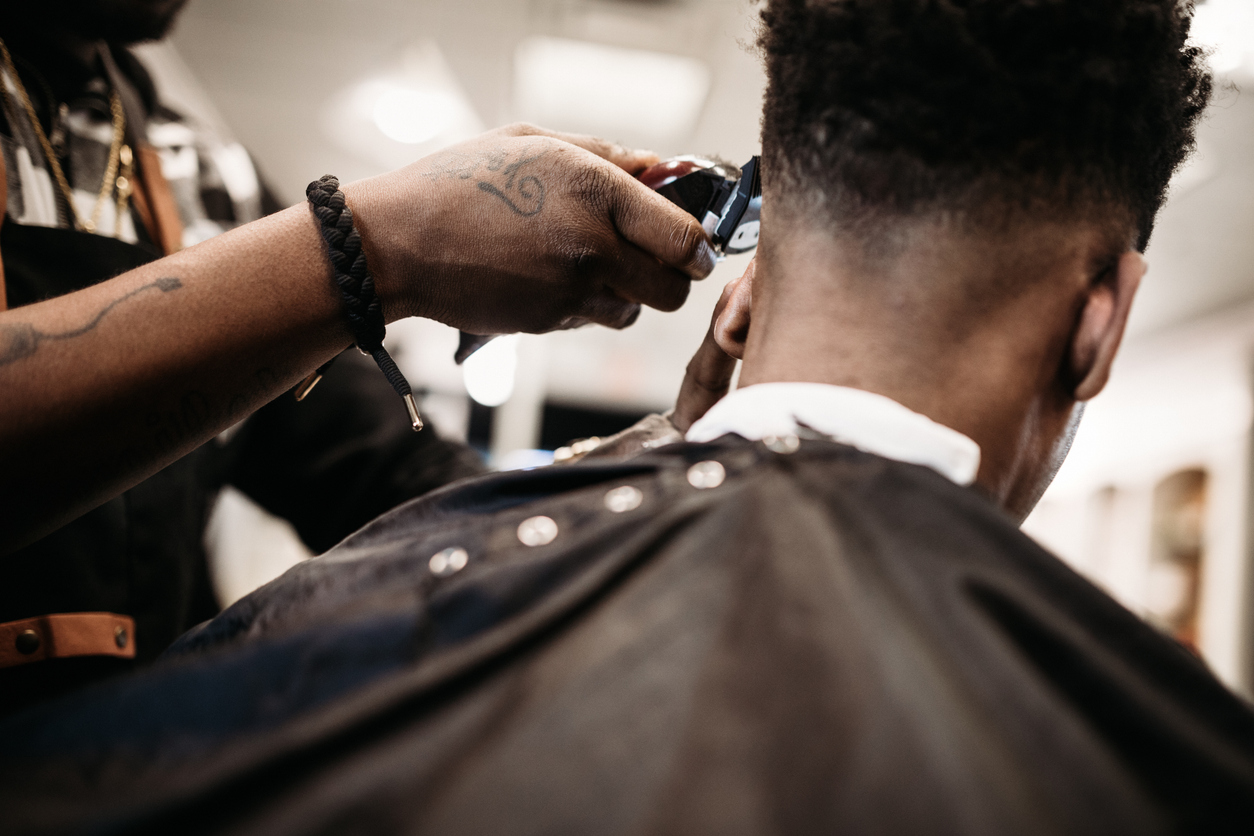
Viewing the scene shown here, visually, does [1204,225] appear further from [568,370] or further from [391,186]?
[568,370]

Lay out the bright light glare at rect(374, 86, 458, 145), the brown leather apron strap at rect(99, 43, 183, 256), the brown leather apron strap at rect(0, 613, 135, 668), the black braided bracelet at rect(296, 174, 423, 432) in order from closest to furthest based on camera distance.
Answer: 1. the black braided bracelet at rect(296, 174, 423, 432)
2. the brown leather apron strap at rect(0, 613, 135, 668)
3. the brown leather apron strap at rect(99, 43, 183, 256)
4. the bright light glare at rect(374, 86, 458, 145)

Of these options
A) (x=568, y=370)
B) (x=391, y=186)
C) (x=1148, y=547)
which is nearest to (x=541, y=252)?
(x=391, y=186)

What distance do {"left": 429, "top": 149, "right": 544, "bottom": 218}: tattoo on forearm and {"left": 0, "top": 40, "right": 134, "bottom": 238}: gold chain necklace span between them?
746mm

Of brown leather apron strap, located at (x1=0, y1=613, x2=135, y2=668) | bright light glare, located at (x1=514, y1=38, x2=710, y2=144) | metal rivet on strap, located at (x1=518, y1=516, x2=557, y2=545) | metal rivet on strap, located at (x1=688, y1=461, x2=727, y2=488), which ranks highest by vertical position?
bright light glare, located at (x1=514, y1=38, x2=710, y2=144)

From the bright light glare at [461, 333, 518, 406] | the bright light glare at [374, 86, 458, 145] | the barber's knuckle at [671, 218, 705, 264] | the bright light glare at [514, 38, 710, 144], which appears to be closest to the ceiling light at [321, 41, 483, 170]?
the bright light glare at [374, 86, 458, 145]

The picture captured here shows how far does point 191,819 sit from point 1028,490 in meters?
0.88

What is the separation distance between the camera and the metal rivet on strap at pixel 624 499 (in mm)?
669

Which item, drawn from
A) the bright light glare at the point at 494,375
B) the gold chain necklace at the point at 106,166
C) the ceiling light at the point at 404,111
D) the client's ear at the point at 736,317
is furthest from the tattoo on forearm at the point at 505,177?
the bright light glare at the point at 494,375

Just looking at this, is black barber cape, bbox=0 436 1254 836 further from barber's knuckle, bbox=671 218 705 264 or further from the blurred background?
the blurred background

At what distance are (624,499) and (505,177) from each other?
470mm

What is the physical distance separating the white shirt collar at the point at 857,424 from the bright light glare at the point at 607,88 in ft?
7.72

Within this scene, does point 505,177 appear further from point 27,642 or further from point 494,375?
point 494,375

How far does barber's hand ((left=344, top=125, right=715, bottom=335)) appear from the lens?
2.99 ft

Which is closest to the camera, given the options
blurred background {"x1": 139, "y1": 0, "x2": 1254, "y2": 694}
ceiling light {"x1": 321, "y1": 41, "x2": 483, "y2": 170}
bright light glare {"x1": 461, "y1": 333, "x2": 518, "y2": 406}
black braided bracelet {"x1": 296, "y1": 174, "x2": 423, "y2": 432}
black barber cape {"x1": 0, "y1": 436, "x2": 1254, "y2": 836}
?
black barber cape {"x1": 0, "y1": 436, "x2": 1254, "y2": 836}
